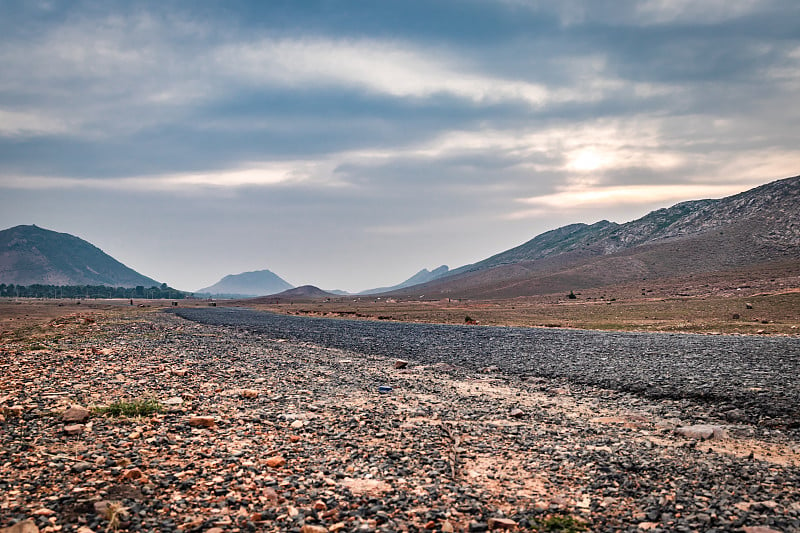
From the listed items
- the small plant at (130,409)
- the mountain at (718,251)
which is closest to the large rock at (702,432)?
the small plant at (130,409)

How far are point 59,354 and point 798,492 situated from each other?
83.3 feet

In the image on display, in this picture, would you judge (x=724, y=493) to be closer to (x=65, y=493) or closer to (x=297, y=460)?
(x=297, y=460)

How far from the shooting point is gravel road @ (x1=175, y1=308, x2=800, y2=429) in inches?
591

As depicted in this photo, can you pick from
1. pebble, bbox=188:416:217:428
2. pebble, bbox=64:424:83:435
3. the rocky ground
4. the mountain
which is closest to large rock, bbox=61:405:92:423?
the rocky ground

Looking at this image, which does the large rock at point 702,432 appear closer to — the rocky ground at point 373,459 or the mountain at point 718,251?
the rocky ground at point 373,459

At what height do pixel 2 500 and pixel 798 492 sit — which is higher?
pixel 2 500

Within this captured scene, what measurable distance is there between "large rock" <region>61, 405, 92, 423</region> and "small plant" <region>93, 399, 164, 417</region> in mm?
620

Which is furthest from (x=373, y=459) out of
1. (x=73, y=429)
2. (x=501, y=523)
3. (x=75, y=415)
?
(x=75, y=415)

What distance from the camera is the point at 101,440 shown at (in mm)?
9570

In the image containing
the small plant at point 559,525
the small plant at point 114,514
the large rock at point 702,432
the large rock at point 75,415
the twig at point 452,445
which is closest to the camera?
the small plant at point 114,514

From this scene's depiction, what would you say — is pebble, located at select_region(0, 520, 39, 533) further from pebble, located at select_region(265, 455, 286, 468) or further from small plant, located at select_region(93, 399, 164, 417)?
small plant, located at select_region(93, 399, 164, 417)

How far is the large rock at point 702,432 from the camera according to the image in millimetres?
11125

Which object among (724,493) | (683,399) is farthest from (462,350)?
(724,493)

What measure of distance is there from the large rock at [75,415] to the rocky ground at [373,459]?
0.03 meters
